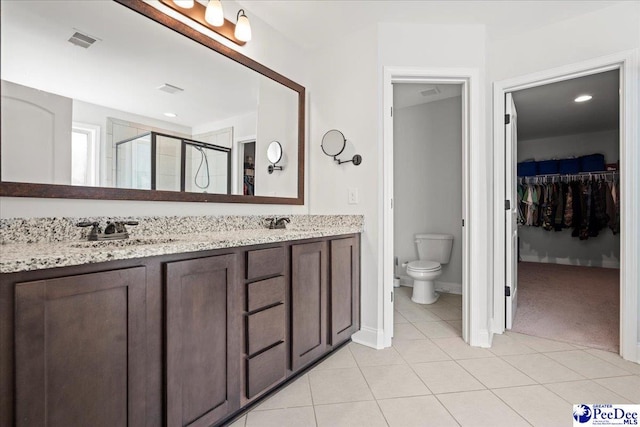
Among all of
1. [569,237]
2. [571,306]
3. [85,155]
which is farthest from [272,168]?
[569,237]

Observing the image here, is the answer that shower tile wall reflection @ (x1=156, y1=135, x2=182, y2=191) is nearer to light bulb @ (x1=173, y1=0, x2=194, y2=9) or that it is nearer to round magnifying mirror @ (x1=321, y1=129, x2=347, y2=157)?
light bulb @ (x1=173, y1=0, x2=194, y2=9)

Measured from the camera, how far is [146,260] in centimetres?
107

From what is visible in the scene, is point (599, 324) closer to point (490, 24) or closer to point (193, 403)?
point (490, 24)

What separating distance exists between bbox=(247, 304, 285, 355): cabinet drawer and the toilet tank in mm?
2490

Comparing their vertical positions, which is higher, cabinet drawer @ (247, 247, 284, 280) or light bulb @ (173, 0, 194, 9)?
light bulb @ (173, 0, 194, 9)

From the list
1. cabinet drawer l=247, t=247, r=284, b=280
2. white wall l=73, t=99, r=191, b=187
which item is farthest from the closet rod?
white wall l=73, t=99, r=191, b=187

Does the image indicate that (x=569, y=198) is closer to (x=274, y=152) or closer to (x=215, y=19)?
(x=274, y=152)

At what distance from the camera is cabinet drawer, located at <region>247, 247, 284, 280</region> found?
145cm

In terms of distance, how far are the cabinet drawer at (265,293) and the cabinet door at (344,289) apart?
1.57ft

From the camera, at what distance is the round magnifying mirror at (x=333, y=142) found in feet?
7.84

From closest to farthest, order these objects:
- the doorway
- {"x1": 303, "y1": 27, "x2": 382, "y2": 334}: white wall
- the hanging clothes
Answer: {"x1": 303, "y1": 27, "x2": 382, "y2": 334}: white wall → the doorway → the hanging clothes

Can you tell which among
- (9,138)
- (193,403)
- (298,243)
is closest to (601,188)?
(298,243)

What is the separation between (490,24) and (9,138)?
113 inches

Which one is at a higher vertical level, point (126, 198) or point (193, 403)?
point (126, 198)
